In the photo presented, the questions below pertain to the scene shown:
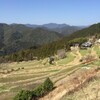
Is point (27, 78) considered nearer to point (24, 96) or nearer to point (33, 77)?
point (33, 77)

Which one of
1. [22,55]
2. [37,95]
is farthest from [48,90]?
[22,55]

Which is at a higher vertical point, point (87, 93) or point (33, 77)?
point (87, 93)

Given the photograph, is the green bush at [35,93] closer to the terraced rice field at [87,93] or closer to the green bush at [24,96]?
the green bush at [24,96]

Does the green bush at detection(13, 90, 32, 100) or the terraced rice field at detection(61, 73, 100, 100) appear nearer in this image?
the terraced rice field at detection(61, 73, 100, 100)

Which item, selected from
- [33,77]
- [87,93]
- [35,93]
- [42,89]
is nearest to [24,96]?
[35,93]

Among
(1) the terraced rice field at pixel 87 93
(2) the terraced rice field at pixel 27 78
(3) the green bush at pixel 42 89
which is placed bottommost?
(2) the terraced rice field at pixel 27 78

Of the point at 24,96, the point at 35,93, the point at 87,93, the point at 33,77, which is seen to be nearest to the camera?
the point at 87,93

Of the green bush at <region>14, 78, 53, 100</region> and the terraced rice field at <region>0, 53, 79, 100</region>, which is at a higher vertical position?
the green bush at <region>14, 78, 53, 100</region>

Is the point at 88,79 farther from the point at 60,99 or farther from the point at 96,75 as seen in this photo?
the point at 60,99

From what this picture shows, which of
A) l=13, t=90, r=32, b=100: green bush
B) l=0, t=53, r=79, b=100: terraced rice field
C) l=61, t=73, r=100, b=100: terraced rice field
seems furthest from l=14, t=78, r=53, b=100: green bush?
l=0, t=53, r=79, b=100: terraced rice field

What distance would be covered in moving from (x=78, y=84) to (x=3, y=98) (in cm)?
1382

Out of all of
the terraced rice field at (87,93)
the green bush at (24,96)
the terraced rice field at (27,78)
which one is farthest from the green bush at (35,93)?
the terraced rice field at (27,78)

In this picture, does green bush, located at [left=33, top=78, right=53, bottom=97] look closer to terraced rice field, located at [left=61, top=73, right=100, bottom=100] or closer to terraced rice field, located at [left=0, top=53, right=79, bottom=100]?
terraced rice field, located at [left=61, top=73, right=100, bottom=100]

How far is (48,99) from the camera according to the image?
20953mm
